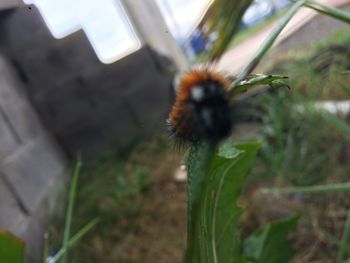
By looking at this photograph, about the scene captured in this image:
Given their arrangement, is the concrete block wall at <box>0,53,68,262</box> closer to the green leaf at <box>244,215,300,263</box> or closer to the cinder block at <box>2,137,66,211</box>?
Result: the cinder block at <box>2,137,66,211</box>

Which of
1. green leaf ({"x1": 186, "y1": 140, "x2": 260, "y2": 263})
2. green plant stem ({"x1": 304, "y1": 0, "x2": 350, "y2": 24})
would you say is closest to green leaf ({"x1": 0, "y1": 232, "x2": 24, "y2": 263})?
green leaf ({"x1": 186, "y1": 140, "x2": 260, "y2": 263})

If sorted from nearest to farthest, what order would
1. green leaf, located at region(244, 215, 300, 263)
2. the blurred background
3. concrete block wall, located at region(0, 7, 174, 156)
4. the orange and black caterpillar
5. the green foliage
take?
1. the orange and black caterpillar
2. the green foliage
3. green leaf, located at region(244, 215, 300, 263)
4. the blurred background
5. concrete block wall, located at region(0, 7, 174, 156)

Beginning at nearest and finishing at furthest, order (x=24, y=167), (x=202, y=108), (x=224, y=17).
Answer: (x=202, y=108)
(x=224, y=17)
(x=24, y=167)

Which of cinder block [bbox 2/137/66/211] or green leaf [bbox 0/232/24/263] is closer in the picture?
green leaf [bbox 0/232/24/263]

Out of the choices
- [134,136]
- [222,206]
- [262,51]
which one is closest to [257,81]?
[262,51]

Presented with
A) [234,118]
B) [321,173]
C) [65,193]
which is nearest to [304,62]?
[321,173]

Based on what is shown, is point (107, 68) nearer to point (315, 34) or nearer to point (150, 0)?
point (150, 0)

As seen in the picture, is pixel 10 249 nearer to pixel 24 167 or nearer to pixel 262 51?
pixel 262 51
